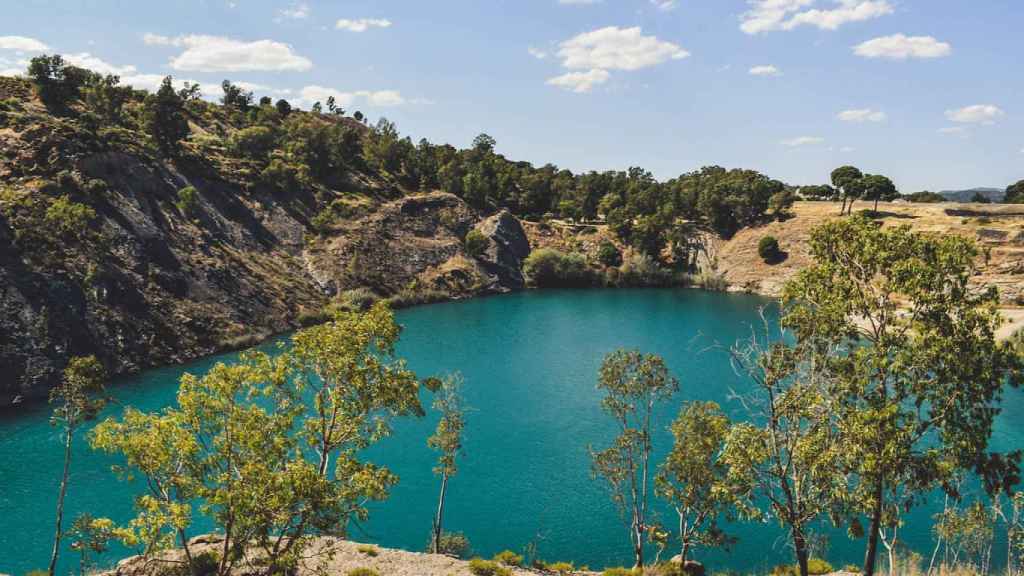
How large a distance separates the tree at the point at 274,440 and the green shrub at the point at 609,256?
137759mm

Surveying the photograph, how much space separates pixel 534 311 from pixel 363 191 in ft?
197

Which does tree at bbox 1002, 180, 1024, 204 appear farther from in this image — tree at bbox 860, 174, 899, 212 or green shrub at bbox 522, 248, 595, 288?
green shrub at bbox 522, 248, 595, 288

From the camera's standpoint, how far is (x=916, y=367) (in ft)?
78.7

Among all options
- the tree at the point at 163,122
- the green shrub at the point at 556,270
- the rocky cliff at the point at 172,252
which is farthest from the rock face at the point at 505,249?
the tree at the point at 163,122

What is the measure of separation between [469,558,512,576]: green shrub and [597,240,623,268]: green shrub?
13052 cm

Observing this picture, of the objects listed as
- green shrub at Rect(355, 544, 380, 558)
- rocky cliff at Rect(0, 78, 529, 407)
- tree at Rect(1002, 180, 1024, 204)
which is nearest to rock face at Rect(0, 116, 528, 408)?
rocky cliff at Rect(0, 78, 529, 407)

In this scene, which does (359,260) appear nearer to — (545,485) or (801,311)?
(545,485)

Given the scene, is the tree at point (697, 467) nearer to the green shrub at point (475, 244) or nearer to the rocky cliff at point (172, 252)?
the rocky cliff at point (172, 252)

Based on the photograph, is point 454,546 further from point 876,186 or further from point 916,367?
point 876,186

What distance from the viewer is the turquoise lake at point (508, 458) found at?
46281 millimetres

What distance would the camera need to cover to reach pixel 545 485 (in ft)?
177

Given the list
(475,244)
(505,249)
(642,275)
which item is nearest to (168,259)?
(475,244)

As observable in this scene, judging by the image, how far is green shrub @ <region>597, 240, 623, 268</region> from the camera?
163750 mm

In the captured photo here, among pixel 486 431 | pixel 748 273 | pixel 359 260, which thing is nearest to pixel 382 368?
pixel 486 431
